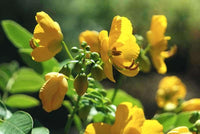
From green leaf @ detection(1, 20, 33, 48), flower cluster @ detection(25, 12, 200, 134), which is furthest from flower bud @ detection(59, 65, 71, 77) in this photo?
green leaf @ detection(1, 20, 33, 48)

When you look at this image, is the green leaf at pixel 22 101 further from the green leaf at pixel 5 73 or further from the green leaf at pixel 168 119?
the green leaf at pixel 168 119

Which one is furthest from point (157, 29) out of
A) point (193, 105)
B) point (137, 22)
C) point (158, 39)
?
point (137, 22)

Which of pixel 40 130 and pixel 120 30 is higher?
pixel 120 30

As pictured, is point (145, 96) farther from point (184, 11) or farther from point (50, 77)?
point (50, 77)

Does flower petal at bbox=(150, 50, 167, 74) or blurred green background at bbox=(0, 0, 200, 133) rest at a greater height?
flower petal at bbox=(150, 50, 167, 74)

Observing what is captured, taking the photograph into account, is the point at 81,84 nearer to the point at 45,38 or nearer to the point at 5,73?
Answer: the point at 45,38

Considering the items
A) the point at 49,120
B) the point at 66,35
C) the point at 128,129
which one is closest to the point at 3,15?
the point at 66,35

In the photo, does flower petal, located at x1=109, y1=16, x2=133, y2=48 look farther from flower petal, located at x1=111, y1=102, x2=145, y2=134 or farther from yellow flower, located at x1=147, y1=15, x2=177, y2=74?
yellow flower, located at x1=147, y1=15, x2=177, y2=74
